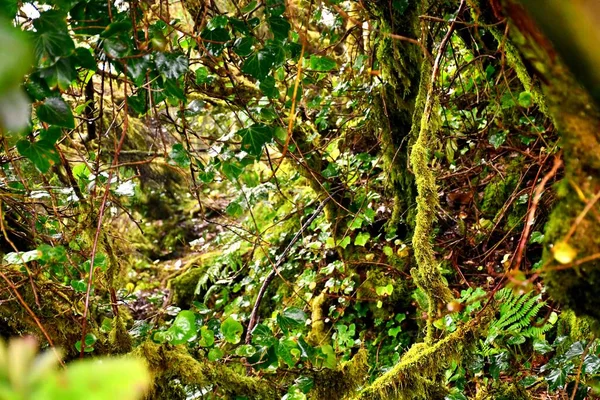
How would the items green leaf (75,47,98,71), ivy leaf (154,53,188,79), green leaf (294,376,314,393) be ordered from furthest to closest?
green leaf (294,376,314,393) → ivy leaf (154,53,188,79) → green leaf (75,47,98,71)

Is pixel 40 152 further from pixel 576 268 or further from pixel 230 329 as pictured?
pixel 576 268

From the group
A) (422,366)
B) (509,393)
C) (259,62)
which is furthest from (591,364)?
(259,62)

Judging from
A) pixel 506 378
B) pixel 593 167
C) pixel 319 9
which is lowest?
pixel 506 378

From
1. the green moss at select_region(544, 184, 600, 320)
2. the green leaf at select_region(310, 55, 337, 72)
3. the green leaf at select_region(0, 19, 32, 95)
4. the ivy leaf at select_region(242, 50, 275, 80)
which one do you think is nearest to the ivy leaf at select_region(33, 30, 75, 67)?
the green leaf at select_region(0, 19, 32, 95)

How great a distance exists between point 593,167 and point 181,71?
1190 mm

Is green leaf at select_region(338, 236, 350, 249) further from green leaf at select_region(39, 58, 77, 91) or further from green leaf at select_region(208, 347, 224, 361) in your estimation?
green leaf at select_region(39, 58, 77, 91)

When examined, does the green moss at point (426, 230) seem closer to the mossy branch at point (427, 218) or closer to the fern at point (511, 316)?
the mossy branch at point (427, 218)

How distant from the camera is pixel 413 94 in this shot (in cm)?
297

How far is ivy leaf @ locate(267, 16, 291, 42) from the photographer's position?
1.77 meters

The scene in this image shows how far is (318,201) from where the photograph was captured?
3.69 metres

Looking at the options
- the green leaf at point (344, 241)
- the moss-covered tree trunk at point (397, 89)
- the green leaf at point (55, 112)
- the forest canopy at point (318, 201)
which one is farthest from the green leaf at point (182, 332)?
the green leaf at point (344, 241)

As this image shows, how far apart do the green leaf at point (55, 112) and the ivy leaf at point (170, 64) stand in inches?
14.0

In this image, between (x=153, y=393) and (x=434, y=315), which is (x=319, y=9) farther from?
(x=153, y=393)

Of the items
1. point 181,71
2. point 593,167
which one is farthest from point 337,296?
point 593,167
